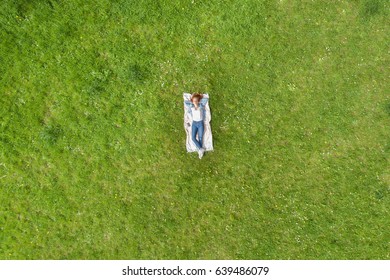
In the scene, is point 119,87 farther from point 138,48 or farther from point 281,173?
point 281,173

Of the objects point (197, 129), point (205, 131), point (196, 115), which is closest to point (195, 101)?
point (196, 115)

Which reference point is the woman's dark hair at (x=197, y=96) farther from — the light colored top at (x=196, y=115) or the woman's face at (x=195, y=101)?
the light colored top at (x=196, y=115)

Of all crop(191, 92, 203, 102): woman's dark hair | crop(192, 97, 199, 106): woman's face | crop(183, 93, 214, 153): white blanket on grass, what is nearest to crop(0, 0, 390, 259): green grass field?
crop(183, 93, 214, 153): white blanket on grass

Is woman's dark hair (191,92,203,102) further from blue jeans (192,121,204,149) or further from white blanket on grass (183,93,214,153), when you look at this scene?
blue jeans (192,121,204,149)

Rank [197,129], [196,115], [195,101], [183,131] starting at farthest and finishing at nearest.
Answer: [183,131], [197,129], [196,115], [195,101]

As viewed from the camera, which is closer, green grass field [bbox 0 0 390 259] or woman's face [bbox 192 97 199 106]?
woman's face [bbox 192 97 199 106]

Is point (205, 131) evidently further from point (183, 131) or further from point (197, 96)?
point (197, 96)

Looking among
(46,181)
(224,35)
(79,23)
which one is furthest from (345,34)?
(46,181)

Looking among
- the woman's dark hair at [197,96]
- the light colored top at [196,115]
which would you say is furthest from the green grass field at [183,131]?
the light colored top at [196,115]
